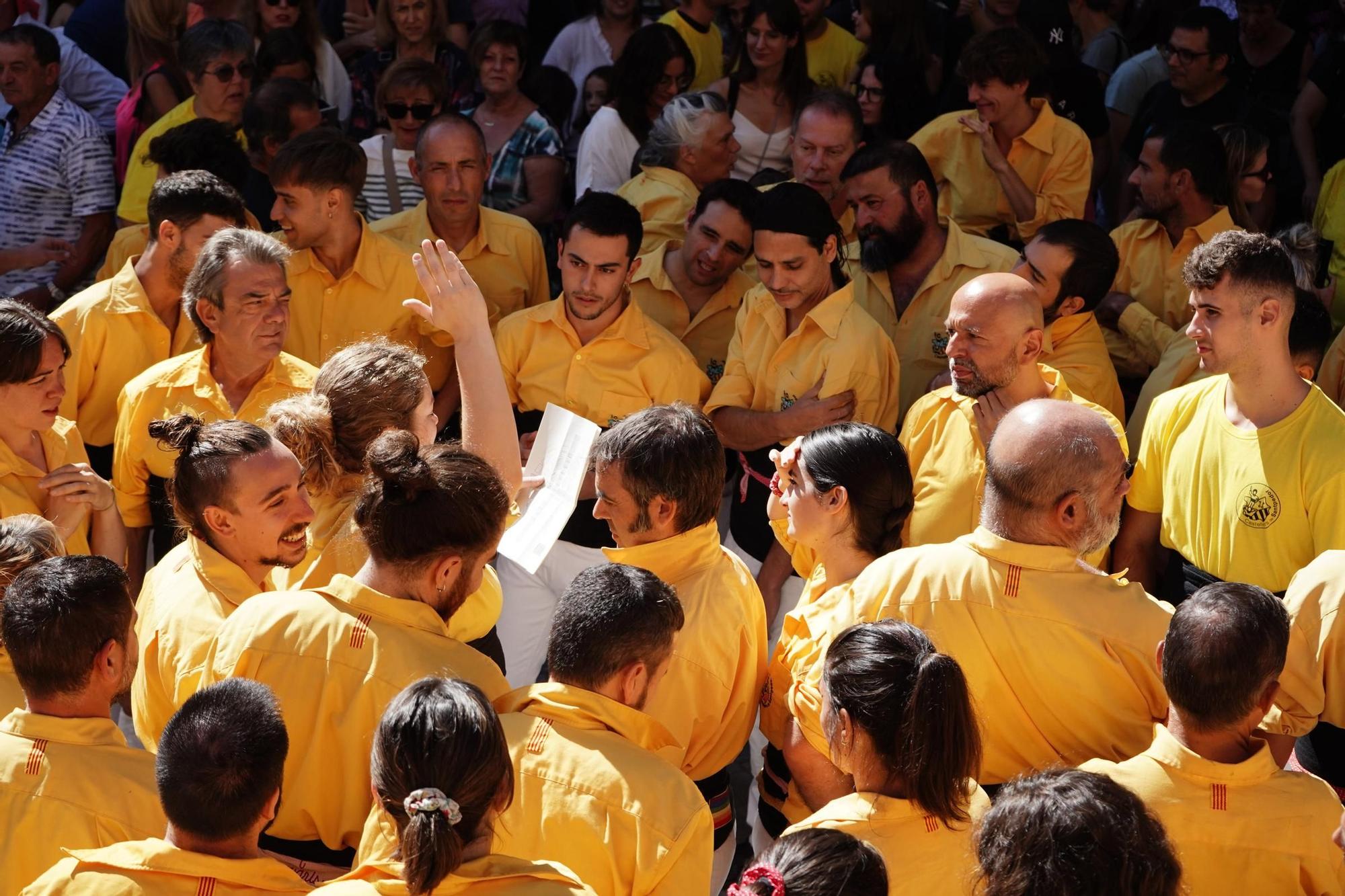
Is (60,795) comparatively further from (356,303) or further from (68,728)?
(356,303)

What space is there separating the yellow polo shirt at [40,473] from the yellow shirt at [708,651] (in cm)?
182

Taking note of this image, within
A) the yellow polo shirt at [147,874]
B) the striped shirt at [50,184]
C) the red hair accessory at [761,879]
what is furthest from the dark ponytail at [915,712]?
the striped shirt at [50,184]

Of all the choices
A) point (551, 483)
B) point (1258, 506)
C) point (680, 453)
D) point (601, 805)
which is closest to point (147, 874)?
point (601, 805)

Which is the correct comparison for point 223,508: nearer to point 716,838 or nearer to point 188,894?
point 188,894

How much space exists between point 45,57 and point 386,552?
5.06 meters

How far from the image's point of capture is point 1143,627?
10.1ft

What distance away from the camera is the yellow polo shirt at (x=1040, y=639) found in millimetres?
3082

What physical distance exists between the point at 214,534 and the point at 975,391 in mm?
2209

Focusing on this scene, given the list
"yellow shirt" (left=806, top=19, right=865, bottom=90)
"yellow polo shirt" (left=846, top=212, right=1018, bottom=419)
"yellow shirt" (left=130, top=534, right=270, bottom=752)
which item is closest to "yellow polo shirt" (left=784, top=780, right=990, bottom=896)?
"yellow shirt" (left=130, top=534, right=270, bottom=752)

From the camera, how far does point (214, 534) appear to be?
10.8ft

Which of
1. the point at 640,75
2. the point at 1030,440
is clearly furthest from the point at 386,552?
the point at 640,75

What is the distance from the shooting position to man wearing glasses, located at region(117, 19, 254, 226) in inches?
253

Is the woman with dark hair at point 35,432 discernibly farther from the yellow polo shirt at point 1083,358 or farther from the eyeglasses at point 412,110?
the yellow polo shirt at point 1083,358

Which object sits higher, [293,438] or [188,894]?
[293,438]
